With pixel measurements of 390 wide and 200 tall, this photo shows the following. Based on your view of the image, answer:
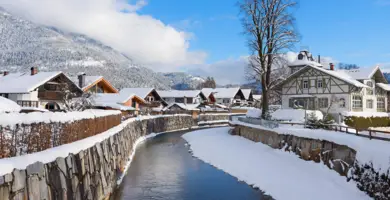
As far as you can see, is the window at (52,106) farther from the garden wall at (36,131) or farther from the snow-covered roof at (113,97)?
the garden wall at (36,131)

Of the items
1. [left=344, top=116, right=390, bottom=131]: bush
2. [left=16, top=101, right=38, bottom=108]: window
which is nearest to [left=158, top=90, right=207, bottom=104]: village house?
[left=16, top=101, right=38, bottom=108]: window

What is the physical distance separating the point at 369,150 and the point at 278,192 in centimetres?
454

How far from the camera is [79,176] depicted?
12.0 meters

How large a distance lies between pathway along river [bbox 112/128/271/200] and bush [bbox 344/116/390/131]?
64.9ft

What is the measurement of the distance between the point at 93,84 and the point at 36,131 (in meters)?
→ 46.9

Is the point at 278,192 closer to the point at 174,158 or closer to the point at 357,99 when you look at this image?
the point at 174,158

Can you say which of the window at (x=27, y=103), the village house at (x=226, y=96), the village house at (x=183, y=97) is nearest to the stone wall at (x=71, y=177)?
the window at (x=27, y=103)

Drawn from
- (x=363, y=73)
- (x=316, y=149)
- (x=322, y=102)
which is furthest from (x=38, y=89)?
(x=363, y=73)

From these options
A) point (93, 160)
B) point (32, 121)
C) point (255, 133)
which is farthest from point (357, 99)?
point (32, 121)

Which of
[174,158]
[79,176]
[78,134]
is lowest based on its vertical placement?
[174,158]

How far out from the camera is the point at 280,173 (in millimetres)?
18984

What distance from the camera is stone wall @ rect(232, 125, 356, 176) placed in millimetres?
15711

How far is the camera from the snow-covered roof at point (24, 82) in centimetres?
3794

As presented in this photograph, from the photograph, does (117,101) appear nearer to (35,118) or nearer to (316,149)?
(316,149)
